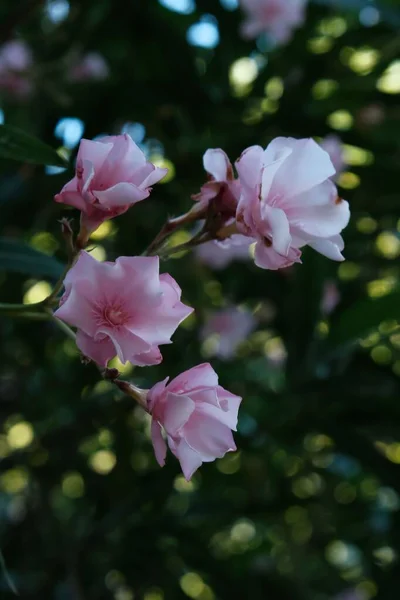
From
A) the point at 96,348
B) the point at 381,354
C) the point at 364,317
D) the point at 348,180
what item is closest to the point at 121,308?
the point at 96,348

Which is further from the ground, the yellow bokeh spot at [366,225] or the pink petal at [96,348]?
the pink petal at [96,348]

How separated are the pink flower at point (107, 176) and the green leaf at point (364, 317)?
1.32 feet

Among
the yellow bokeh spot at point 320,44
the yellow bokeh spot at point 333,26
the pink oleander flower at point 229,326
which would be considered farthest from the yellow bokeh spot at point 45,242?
the yellow bokeh spot at point 333,26

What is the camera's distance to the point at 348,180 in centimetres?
131

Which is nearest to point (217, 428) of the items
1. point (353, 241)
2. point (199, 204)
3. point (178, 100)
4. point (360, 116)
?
point (199, 204)

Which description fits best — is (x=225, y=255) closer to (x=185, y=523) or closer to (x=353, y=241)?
(x=353, y=241)

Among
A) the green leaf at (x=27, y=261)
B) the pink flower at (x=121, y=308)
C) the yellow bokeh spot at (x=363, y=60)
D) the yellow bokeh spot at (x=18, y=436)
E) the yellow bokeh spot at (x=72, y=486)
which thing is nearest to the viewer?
the pink flower at (x=121, y=308)

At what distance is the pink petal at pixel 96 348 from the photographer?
417mm

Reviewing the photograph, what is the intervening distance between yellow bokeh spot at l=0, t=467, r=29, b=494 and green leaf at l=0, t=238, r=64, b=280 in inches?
32.0

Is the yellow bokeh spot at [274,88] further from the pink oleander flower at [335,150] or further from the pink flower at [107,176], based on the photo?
the pink flower at [107,176]

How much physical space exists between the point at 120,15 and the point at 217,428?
88 cm

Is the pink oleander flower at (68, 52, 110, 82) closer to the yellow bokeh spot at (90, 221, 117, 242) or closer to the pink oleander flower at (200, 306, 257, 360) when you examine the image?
the yellow bokeh spot at (90, 221, 117, 242)

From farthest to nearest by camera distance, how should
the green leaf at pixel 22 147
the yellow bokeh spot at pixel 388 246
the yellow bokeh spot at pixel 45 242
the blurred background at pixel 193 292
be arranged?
the yellow bokeh spot at pixel 388 246, the yellow bokeh spot at pixel 45 242, the blurred background at pixel 193 292, the green leaf at pixel 22 147

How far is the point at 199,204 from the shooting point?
0.49 metres
